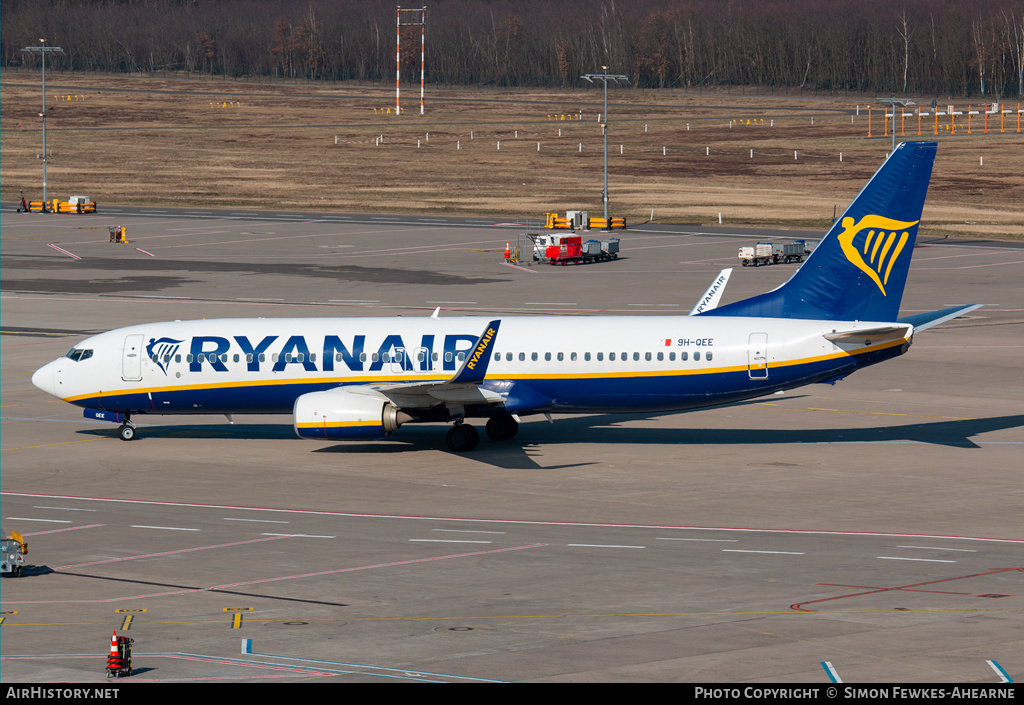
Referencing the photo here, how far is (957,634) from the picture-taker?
25109 mm

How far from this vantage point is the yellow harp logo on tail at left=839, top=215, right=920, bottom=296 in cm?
4512

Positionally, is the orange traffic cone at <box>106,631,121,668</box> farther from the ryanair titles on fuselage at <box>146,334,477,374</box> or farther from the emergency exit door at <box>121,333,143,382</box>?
the emergency exit door at <box>121,333,143,382</box>

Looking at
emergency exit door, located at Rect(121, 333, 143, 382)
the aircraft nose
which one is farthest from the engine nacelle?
the aircraft nose

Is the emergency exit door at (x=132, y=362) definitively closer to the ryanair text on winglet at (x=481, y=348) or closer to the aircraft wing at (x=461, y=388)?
the aircraft wing at (x=461, y=388)

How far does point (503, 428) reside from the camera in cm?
4778

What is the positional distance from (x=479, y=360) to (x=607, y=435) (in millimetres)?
8145

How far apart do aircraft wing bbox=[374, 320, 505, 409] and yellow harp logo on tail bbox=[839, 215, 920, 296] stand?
12692 mm

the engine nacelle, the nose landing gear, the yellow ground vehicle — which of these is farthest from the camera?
the yellow ground vehicle

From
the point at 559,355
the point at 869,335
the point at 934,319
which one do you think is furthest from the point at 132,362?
the point at 934,319

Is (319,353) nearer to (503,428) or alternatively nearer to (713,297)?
(503,428)

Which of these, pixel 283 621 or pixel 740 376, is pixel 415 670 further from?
pixel 740 376

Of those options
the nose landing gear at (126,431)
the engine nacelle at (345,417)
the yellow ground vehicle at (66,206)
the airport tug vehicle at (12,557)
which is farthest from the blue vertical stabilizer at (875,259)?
the yellow ground vehicle at (66,206)

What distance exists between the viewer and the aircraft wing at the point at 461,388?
1708 inches
